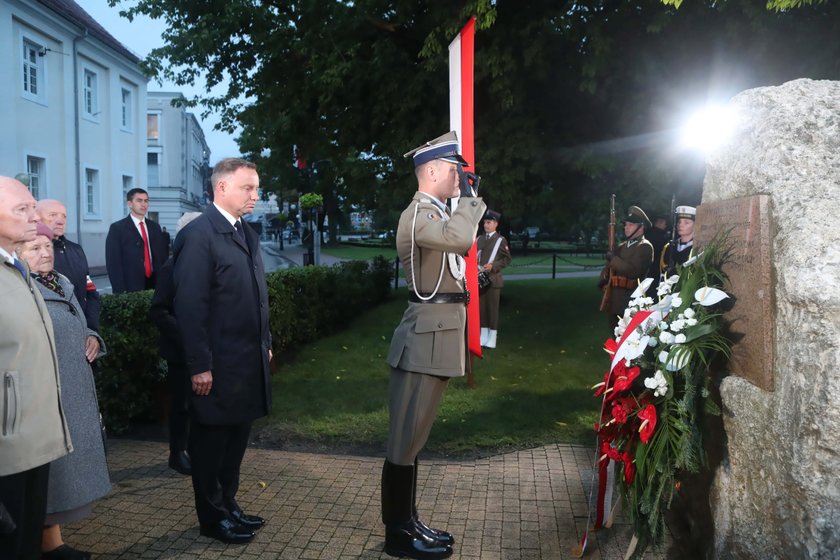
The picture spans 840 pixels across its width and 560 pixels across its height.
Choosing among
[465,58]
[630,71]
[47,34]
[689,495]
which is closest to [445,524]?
[689,495]

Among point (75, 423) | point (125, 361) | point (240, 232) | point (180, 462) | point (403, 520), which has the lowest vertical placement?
point (180, 462)


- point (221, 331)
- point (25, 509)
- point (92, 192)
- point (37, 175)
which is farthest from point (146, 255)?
point (92, 192)

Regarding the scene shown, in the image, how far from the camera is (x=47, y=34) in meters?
25.5

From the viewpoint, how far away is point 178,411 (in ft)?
17.5

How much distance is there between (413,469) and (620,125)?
9063 mm

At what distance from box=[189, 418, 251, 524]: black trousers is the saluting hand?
25cm

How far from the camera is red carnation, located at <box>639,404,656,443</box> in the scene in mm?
3332

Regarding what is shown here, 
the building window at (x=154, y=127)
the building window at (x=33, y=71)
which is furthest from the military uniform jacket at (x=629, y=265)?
the building window at (x=154, y=127)

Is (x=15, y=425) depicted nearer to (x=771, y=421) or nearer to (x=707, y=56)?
(x=771, y=421)

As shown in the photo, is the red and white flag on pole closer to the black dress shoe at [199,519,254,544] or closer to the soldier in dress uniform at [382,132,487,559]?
the soldier in dress uniform at [382,132,487,559]

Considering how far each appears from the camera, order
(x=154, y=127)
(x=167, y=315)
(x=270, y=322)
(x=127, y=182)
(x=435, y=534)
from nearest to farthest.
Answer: (x=435, y=534) < (x=167, y=315) < (x=270, y=322) < (x=127, y=182) < (x=154, y=127)

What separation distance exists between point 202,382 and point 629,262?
6.18 m

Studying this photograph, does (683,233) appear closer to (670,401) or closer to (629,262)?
(629,262)

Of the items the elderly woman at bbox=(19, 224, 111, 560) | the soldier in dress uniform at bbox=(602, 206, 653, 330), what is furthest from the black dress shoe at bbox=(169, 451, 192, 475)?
the soldier in dress uniform at bbox=(602, 206, 653, 330)
